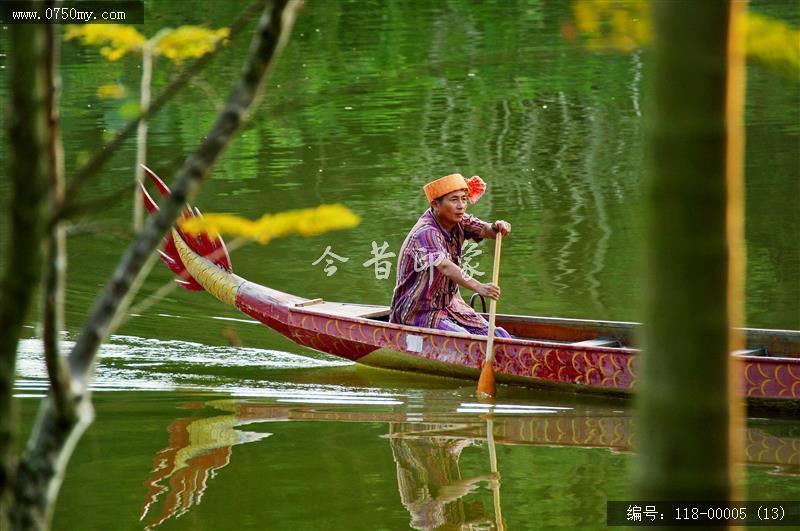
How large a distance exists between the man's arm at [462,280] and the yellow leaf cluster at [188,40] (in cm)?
418

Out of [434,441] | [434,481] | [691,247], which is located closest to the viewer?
[691,247]

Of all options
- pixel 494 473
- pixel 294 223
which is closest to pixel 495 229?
pixel 494 473

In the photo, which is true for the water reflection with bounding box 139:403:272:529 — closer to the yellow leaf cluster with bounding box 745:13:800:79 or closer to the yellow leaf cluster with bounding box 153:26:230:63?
the yellow leaf cluster with bounding box 153:26:230:63

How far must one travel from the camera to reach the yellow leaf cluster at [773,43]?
2.15 m

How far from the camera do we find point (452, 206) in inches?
287

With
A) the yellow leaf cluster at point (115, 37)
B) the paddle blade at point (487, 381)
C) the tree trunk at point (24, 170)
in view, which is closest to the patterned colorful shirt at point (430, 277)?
the paddle blade at point (487, 381)

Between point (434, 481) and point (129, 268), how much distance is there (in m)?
3.36

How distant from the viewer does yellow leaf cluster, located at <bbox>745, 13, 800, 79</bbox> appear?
215 centimetres

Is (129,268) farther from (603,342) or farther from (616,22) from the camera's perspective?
(603,342)

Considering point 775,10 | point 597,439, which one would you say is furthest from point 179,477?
point 775,10

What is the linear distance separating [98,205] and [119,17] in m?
1.29

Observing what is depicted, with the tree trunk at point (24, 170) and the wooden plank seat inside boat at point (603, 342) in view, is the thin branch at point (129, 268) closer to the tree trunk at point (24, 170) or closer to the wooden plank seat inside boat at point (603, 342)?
the tree trunk at point (24, 170)

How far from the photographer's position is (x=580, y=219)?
11.6 m

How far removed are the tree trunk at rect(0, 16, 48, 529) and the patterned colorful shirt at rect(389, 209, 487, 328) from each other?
5.14 m
